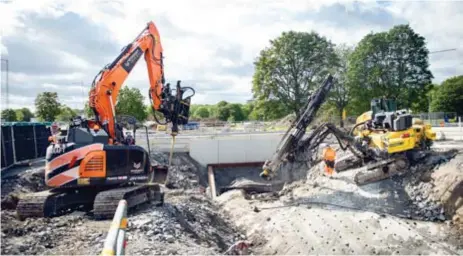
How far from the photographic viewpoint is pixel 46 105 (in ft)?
100

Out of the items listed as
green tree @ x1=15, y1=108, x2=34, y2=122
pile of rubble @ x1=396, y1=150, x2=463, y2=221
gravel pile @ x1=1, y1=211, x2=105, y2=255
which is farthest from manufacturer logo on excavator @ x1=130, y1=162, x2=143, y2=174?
green tree @ x1=15, y1=108, x2=34, y2=122

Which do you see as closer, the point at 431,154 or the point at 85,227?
the point at 85,227

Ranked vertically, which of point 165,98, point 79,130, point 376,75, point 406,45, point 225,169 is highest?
point 406,45

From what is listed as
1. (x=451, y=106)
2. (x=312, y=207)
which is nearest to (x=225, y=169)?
(x=312, y=207)

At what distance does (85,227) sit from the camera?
8461 millimetres

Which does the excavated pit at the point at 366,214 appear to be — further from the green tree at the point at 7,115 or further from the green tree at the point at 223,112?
the green tree at the point at 223,112

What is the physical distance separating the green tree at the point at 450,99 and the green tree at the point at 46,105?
37.0 metres

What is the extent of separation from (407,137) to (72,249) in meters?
9.13

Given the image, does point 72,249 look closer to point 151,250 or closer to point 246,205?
point 151,250

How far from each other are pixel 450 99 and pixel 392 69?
663 inches

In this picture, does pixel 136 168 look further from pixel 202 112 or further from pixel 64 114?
pixel 202 112

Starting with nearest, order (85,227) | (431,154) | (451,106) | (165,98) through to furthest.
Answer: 1. (85,227)
2. (165,98)
3. (431,154)
4. (451,106)

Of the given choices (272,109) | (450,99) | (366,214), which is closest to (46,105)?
(272,109)

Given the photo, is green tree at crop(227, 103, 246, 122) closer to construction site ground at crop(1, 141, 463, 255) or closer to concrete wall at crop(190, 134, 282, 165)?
concrete wall at crop(190, 134, 282, 165)
